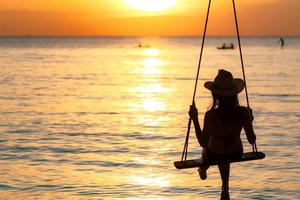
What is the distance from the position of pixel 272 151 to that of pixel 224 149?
1055cm

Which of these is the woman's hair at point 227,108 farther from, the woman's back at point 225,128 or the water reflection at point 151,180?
the water reflection at point 151,180

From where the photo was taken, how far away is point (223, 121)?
9203 mm

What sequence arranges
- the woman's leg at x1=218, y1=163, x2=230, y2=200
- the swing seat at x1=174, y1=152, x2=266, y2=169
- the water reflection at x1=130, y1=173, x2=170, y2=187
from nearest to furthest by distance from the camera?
the swing seat at x1=174, y1=152, x2=266, y2=169 → the woman's leg at x1=218, y1=163, x2=230, y2=200 → the water reflection at x1=130, y1=173, x2=170, y2=187

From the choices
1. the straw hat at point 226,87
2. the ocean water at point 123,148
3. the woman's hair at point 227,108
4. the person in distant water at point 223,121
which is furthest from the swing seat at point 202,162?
the ocean water at point 123,148

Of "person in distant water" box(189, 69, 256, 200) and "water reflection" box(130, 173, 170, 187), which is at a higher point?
"person in distant water" box(189, 69, 256, 200)

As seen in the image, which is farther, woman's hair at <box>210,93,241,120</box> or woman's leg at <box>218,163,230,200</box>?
woman's leg at <box>218,163,230,200</box>

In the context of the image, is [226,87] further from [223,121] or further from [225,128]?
[225,128]

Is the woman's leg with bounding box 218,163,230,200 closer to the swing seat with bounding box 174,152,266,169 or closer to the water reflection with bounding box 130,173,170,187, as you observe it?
the swing seat with bounding box 174,152,266,169

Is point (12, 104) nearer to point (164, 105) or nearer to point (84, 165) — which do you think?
point (164, 105)

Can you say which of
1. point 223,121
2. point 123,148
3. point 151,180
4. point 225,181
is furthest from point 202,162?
point 123,148

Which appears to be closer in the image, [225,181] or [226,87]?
[226,87]

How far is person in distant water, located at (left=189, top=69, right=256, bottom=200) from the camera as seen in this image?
9.05 metres

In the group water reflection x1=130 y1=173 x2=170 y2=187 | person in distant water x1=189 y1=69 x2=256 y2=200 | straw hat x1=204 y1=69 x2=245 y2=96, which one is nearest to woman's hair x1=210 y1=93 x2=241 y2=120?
person in distant water x1=189 y1=69 x2=256 y2=200

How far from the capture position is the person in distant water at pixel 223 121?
905 centimetres
